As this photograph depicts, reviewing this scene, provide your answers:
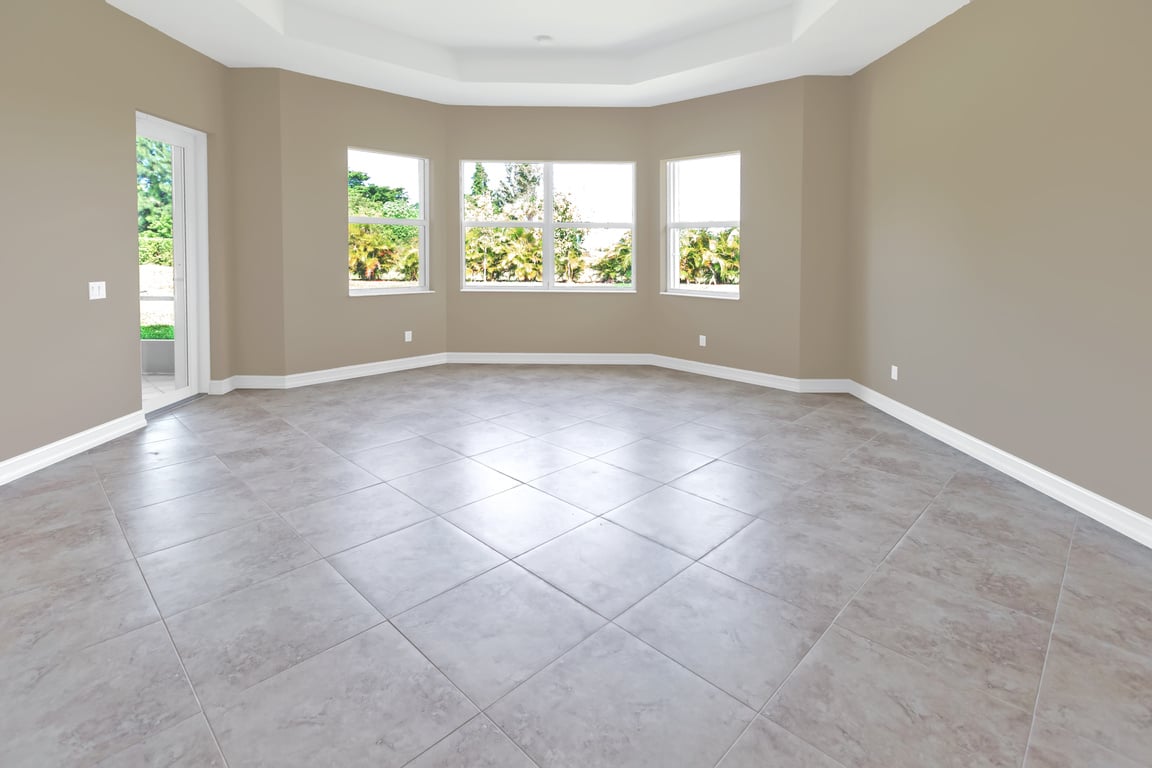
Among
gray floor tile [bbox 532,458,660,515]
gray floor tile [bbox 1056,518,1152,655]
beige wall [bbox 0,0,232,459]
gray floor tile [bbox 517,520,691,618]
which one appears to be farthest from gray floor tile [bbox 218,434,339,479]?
gray floor tile [bbox 1056,518,1152,655]

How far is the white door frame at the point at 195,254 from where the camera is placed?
521 centimetres

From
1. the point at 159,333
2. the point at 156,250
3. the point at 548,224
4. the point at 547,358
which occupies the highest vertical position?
the point at 548,224

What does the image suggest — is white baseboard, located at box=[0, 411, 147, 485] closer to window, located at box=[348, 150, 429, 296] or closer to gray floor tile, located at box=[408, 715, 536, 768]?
window, located at box=[348, 150, 429, 296]

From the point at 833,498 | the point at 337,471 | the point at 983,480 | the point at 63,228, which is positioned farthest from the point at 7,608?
the point at 983,480

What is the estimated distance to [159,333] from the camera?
5250 millimetres

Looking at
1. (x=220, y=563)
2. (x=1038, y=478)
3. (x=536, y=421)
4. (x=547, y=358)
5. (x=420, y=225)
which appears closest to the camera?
(x=220, y=563)

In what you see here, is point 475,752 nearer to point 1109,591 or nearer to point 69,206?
point 1109,591

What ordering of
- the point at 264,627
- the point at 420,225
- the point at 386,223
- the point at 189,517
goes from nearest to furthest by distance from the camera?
the point at 264,627 < the point at 189,517 < the point at 386,223 < the point at 420,225

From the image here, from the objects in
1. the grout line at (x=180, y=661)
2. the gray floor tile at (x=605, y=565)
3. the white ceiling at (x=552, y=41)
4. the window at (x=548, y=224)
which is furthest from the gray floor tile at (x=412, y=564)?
the window at (x=548, y=224)

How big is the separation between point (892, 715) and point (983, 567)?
1.13 meters

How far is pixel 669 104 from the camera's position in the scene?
259 inches

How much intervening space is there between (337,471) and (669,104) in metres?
4.98

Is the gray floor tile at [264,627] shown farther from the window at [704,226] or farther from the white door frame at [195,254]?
the window at [704,226]

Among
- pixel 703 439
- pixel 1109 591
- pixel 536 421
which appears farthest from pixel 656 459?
pixel 1109 591
